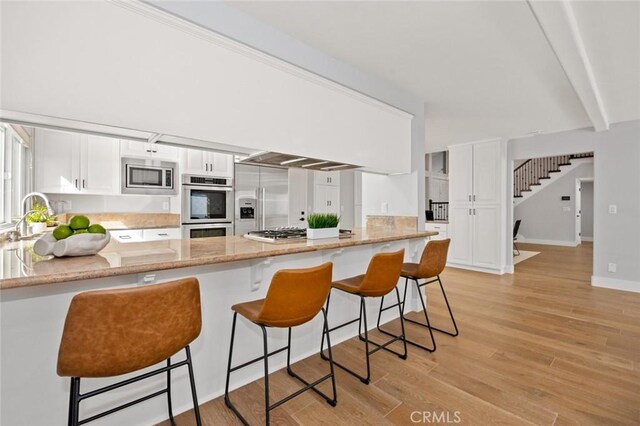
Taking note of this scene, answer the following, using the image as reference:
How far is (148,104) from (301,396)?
1.97 m

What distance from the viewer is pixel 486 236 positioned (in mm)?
5387

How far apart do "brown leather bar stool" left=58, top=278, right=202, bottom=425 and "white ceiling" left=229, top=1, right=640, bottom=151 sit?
1.87 meters

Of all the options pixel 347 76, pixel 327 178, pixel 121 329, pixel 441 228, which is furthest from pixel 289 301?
pixel 441 228

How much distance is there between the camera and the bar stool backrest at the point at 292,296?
1.52m

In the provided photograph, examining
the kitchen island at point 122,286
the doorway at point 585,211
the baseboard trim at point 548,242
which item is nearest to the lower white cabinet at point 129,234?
the kitchen island at point 122,286

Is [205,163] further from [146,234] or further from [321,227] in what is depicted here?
[321,227]

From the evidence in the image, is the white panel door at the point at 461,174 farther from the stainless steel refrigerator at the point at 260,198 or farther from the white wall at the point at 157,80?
the white wall at the point at 157,80

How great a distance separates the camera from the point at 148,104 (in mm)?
1642

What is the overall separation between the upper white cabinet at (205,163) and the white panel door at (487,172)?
4.36 meters

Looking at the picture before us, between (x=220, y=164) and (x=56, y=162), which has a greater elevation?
(x=220, y=164)

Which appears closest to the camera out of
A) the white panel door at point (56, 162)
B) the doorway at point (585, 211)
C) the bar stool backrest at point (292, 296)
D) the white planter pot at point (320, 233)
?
the bar stool backrest at point (292, 296)

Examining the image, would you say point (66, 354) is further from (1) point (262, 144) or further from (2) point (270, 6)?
(2) point (270, 6)

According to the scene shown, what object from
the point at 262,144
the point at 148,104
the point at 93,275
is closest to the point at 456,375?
the point at 262,144

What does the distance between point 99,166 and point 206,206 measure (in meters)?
1.25
